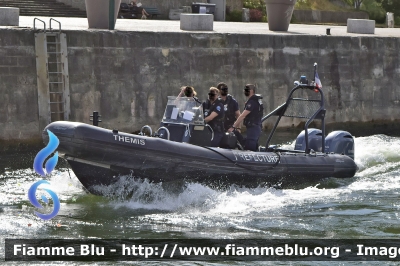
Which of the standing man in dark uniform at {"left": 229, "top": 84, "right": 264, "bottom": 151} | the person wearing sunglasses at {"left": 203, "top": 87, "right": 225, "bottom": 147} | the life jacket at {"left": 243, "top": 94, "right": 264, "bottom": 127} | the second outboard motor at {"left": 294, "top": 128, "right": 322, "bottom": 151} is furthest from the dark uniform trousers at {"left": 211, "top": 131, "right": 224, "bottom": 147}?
the second outboard motor at {"left": 294, "top": 128, "right": 322, "bottom": 151}

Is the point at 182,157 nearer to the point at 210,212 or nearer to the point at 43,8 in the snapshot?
the point at 210,212

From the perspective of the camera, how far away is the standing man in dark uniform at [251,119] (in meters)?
13.6

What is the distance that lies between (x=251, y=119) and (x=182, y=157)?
1.81 m

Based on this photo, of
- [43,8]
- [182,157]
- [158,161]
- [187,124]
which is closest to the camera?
[158,161]

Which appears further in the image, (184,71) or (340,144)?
(184,71)

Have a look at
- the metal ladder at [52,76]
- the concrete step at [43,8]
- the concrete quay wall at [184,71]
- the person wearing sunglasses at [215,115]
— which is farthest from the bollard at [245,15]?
the person wearing sunglasses at [215,115]

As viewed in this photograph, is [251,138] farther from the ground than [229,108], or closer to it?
closer to it

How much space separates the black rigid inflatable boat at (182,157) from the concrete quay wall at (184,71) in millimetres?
4771

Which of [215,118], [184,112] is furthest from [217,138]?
[184,112]

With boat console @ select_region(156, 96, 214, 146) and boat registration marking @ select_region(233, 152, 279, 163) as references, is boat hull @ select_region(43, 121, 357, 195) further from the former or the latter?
boat console @ select_region(156, 96, 214, 146)

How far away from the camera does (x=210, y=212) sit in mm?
11914

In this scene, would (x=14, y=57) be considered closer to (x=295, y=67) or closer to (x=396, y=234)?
(x=295, y=67)

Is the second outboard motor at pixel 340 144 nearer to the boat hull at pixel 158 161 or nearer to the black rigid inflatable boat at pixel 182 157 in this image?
the black rigid inflatable boat at pixel 182 157

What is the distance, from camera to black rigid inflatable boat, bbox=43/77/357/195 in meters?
11.8
